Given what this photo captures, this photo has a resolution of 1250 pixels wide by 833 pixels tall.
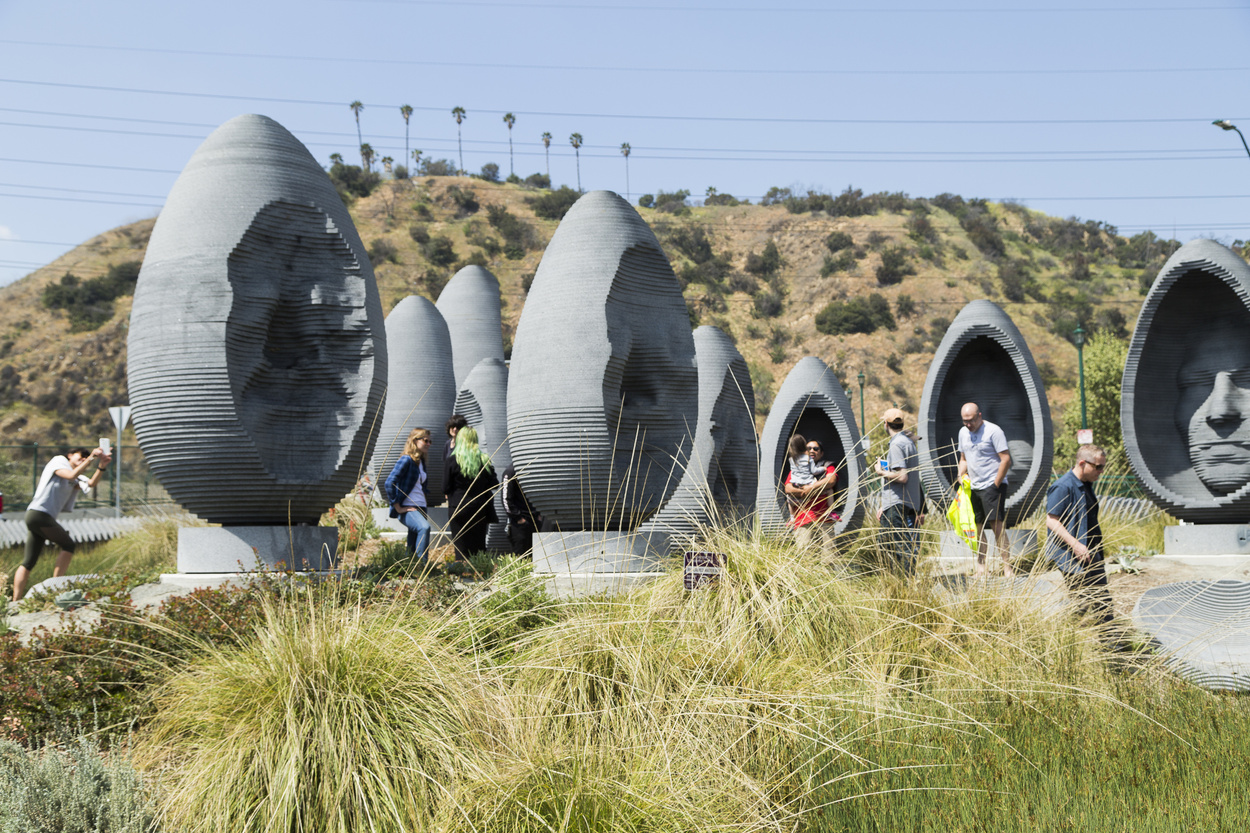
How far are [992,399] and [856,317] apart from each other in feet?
127

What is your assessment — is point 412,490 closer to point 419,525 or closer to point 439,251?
point 419,525

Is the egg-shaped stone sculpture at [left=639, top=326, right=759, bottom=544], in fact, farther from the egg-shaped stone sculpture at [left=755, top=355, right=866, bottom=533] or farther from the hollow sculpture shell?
the hollow sculpture shell

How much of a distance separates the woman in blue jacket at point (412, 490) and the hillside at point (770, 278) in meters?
35.7

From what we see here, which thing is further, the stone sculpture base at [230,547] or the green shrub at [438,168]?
the green shrub at [438,168]

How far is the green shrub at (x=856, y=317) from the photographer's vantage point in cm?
4994

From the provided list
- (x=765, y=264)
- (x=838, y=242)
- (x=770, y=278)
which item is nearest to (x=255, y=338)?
(x=770, y=278)

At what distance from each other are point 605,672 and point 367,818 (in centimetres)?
118

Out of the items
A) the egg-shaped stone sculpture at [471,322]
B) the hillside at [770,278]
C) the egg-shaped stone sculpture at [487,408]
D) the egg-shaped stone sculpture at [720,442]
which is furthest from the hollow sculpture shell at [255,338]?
the hillside at [770,278]

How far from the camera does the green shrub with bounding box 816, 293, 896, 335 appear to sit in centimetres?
4994

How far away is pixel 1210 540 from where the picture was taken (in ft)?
33.5

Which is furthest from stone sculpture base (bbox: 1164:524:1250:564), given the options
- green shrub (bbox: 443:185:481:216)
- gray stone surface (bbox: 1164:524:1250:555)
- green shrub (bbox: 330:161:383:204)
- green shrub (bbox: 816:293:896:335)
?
green shrub (bbox: 330:161:383:204)

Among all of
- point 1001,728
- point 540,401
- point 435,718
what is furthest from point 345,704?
point 540,401

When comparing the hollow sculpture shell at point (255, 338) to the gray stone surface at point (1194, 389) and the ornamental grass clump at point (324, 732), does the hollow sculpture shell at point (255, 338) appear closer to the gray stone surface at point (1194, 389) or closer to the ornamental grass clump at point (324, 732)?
the ornamental grass clump at point (324, 732)

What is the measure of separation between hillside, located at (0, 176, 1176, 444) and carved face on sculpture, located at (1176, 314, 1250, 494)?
31.4 m
